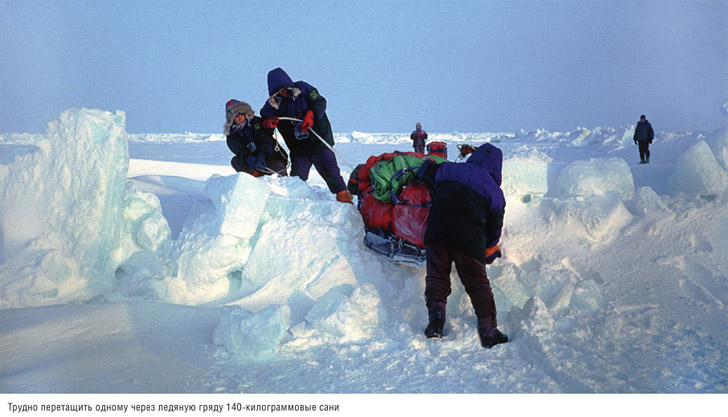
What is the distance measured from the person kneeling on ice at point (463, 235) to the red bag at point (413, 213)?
1.16 feet

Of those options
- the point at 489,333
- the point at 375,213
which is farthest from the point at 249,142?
the point at 489,333

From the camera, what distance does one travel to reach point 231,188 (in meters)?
3.42

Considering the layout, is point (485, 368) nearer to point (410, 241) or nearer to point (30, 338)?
point (410, 241)

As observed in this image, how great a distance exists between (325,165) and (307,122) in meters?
0.52

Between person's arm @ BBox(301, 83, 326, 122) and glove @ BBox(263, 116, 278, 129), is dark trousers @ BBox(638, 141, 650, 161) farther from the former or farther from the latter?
glove @ BBox(263, 116, 278, 129)

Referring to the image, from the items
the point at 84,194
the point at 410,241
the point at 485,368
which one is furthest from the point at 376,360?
the point at 84,194

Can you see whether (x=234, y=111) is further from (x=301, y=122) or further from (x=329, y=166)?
(x=329, y=166)

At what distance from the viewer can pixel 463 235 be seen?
8.82ft

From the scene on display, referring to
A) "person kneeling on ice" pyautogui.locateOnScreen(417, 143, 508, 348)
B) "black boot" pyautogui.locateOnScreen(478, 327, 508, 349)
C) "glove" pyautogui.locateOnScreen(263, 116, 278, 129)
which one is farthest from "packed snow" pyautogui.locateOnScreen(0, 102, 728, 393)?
"glove" pyautogui.locateOnScreen(263, 116, 278, 129)

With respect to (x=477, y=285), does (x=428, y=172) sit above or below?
above

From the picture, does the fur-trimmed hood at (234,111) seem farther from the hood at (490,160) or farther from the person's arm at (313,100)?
the hood at (490,160)

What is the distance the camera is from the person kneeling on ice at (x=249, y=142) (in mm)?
5094

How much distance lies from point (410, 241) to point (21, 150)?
3.09 meters

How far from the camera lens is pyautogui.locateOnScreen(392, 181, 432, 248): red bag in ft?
10.6
